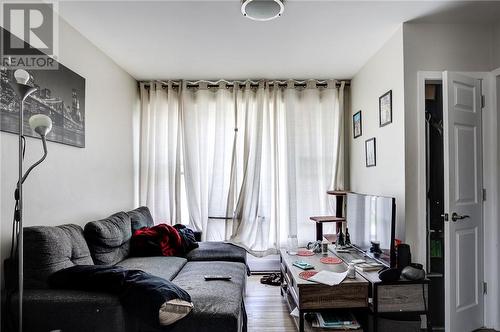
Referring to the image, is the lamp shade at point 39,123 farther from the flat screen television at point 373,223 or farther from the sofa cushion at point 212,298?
the flat screen television at point 373,223

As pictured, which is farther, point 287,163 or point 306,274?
point 287,163

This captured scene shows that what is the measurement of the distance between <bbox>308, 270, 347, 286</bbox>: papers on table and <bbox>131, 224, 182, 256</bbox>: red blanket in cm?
156

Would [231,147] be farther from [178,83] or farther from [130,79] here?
[130,79]

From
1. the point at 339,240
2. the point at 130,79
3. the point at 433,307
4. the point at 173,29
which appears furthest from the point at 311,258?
the point at 130,79

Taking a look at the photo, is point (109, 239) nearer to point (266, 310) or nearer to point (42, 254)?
point (42, 254)

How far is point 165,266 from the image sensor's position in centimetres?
266

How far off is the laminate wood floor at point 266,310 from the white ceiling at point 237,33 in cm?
256

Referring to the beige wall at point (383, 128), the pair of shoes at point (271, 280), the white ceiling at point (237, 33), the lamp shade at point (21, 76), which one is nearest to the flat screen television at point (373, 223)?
the beige wall at point (383, 128)

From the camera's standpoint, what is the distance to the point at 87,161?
111 inches

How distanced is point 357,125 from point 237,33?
1912mm

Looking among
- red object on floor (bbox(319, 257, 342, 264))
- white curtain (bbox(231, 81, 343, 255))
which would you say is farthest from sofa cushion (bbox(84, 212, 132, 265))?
red object on floor (bbox(319, 257, 342, 264))

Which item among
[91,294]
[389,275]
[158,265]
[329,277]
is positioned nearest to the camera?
[91,294]

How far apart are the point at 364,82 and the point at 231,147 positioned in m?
1.82

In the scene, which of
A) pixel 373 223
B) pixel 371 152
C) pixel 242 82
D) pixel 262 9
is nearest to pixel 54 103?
pixel 262 9
